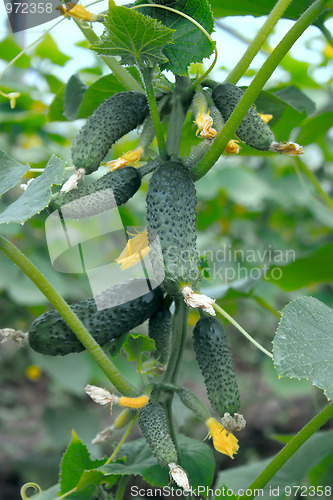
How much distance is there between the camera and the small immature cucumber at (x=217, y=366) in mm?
932

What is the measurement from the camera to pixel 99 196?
902mm

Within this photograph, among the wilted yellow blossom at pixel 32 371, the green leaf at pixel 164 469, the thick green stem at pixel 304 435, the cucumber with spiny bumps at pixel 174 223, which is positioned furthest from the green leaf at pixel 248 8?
the wilted yellow blossom at pixel 32 371

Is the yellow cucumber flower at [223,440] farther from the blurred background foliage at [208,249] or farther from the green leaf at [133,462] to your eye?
the blurred background foliage at [208,249]

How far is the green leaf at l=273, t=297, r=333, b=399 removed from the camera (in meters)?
0.73

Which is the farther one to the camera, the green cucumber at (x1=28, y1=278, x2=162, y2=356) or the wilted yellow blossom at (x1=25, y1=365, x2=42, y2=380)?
the wilted yellow blossom at (x1=25, y1=365, x2=42, y2=380)

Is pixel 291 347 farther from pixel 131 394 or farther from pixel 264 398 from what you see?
pixel 264 398

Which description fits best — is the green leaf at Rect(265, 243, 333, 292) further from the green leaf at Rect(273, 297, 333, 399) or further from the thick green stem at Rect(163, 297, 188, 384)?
the green leaf at Rect(273, 297, 333, 399)

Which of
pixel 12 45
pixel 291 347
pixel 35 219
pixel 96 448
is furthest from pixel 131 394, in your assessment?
pixel 12 45

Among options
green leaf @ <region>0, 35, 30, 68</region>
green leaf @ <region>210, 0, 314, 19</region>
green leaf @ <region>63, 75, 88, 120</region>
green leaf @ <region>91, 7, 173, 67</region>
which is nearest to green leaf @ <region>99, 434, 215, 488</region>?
green leaf @ <region>91, 7, 173, 67</region>

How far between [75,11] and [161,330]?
60cm

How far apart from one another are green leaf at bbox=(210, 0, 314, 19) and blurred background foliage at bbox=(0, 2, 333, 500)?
0.02 meters

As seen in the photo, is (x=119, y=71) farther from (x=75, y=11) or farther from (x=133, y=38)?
(x=133, y=38)

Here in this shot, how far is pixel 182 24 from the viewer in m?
0.84

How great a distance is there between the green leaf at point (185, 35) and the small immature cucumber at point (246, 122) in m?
0.09
